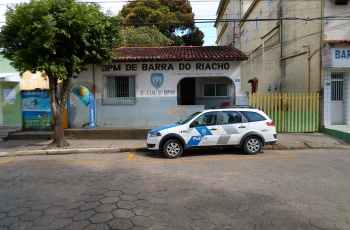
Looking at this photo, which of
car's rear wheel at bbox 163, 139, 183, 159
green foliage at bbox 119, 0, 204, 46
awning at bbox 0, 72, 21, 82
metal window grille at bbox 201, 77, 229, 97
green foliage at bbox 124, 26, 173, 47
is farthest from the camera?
green foliage at bbox 119, 0, 204, 46

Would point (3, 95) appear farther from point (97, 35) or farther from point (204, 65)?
point (204, 65)

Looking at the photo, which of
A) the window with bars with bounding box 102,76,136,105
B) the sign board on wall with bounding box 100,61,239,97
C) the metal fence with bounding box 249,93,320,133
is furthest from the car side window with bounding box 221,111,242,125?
the window with bars with bounding box 102,76,136,105

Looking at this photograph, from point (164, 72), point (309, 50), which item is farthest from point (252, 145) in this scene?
point (309, 50)

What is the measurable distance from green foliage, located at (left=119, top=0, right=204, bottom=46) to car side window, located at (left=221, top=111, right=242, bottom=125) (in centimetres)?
1954

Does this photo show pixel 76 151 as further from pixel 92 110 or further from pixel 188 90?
pixel 188 90

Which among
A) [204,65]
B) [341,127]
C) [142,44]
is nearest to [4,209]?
[204,65]

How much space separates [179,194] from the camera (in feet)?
15.4

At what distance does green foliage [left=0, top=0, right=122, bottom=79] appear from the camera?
823cm

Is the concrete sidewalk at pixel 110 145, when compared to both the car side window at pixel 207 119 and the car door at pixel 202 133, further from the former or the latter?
the car side window at pixel 207 119

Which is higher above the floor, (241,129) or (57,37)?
(57,37)

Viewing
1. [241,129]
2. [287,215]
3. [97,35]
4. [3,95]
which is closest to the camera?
[287,215]

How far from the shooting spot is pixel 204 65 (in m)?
12.5

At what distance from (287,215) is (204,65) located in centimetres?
948

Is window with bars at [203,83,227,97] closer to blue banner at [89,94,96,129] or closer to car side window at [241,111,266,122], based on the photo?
blue banner at [89,94,96,129]
